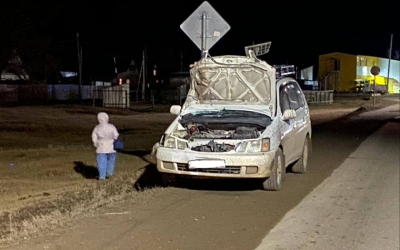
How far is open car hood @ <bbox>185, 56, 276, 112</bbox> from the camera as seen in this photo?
10406 millimetres

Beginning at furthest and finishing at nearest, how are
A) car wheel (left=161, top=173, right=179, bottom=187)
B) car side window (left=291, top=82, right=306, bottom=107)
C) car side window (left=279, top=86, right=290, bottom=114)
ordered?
car side window (left=291, top=82, right=306, bottom=107) → car side window (left=279, top=86, right=290, bottom=114) → car wheel (left=161, top=173, right=179, bottom=187)

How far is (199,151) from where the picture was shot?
8953mm

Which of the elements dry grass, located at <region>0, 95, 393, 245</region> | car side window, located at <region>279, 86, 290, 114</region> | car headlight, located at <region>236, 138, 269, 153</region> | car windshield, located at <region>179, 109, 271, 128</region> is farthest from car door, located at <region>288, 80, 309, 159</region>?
dry grass, located at <region>0, 95, 393, 245</region>

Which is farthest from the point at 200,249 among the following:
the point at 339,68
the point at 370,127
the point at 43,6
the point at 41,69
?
the point at 339,68

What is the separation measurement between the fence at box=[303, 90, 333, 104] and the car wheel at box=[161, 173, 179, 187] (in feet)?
127

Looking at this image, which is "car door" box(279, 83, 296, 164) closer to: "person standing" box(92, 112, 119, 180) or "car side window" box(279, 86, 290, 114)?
"car side window" box(279, 86, 290, 114)

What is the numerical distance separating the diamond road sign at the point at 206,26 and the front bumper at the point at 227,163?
274 centimetres

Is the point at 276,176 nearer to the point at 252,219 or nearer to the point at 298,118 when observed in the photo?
the point at 252,219

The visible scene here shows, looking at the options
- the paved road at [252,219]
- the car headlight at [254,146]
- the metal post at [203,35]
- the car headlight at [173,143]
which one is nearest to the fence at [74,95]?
the metal post at [203,35]

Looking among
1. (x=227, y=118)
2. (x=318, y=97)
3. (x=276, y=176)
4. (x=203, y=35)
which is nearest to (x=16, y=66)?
(x=318, y=97)

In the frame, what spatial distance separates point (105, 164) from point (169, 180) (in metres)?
1.31

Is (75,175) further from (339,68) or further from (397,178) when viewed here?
(339,68)

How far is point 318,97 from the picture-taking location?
1959 inches

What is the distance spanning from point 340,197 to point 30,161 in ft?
23.2
